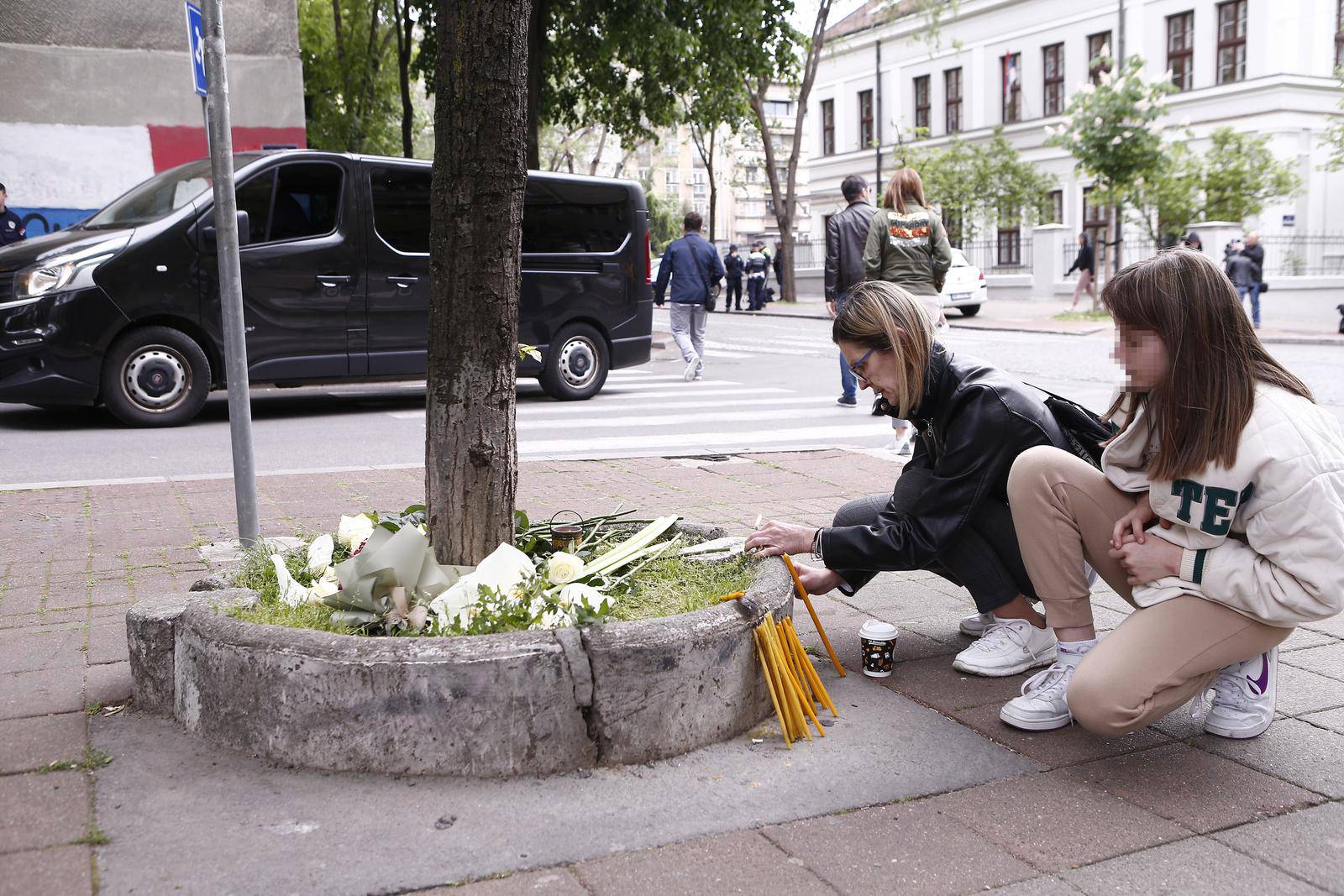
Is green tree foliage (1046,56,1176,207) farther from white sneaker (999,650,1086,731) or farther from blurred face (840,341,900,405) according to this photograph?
white sneaker (999,650,1086,731)

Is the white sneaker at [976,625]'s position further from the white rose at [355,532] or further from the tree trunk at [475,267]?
the white rose at [355,532]

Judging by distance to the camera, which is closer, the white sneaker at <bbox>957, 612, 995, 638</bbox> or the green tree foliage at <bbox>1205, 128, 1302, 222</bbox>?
the white sneaker at <bbox>957, 612, 995, 638</bbox>

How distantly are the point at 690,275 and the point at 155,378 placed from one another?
6.31 meters

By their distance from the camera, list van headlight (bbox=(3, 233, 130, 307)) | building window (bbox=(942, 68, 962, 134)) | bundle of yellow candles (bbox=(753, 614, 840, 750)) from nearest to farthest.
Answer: bundle of yellow candles (bbox=(753, 614, 840, 750))
van headlight (bbox=(3, 233, 130, 307))
building window (bbox=(942, 68, 962, 134))

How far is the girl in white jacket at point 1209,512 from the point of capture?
9.58 feet

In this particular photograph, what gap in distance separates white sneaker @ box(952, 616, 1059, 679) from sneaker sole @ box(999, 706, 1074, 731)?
409 mm

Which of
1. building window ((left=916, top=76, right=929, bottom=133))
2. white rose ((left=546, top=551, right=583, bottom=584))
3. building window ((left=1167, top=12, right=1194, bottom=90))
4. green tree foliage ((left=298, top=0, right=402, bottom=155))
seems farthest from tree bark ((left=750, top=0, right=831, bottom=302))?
white rose ((left=546, top=551, right=583, bottom=584))

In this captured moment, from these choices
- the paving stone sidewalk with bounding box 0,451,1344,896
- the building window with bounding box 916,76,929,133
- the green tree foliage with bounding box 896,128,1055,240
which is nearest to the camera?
the paving stone sidewalk with bounding box 0,451,1344,896

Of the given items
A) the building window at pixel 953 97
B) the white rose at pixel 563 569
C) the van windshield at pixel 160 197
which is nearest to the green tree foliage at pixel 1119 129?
the van windshield at pixel 160 197

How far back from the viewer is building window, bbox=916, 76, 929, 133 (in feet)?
170

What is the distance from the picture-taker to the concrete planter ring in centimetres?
297

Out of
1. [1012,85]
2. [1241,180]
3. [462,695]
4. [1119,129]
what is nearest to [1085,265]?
[1119,129]

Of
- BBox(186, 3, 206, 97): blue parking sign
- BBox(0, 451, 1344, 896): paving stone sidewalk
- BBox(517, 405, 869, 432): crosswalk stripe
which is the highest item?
BBox(186, 3, 206, 97): blue parking sign

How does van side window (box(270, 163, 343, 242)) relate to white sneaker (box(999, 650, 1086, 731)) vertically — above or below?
above
